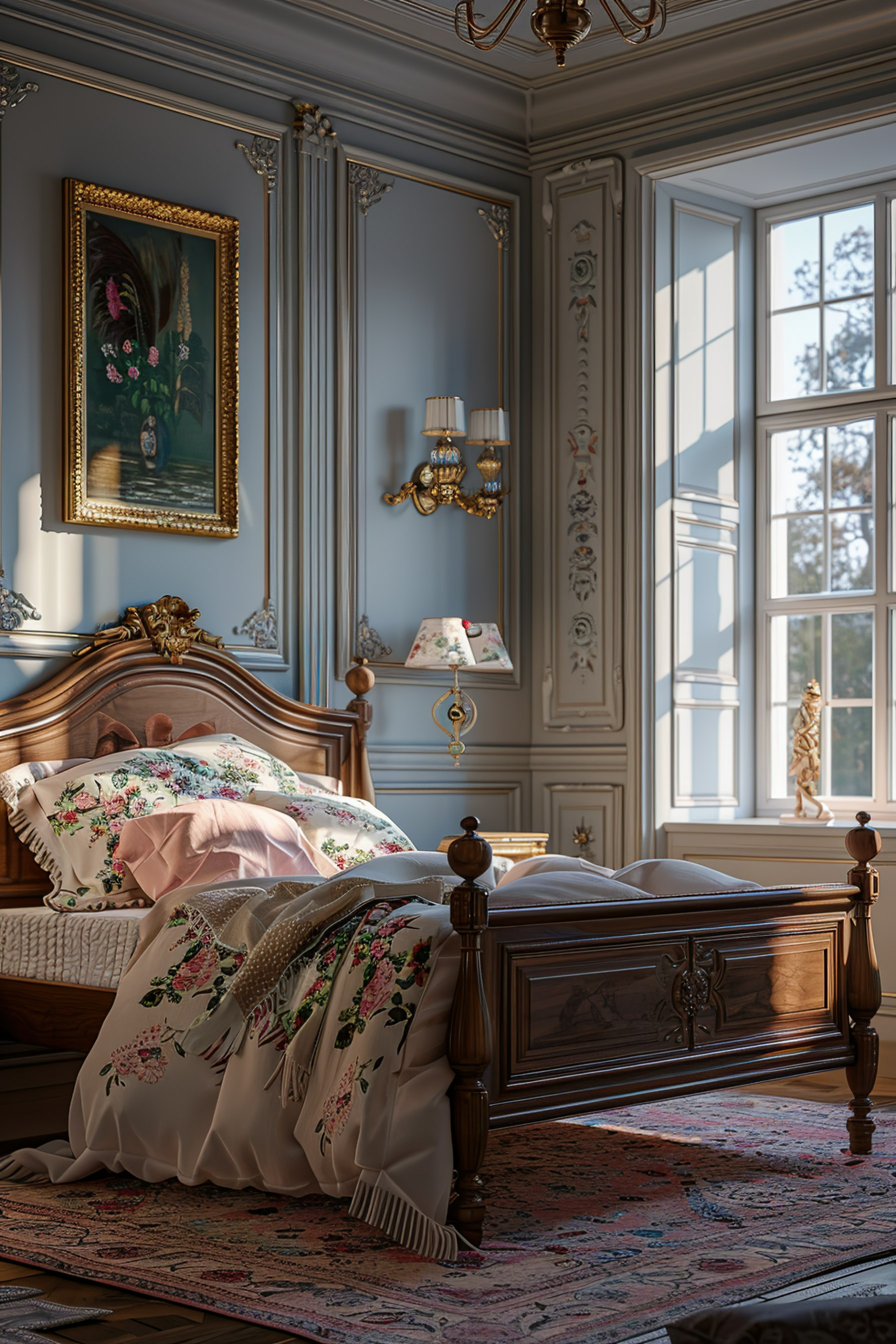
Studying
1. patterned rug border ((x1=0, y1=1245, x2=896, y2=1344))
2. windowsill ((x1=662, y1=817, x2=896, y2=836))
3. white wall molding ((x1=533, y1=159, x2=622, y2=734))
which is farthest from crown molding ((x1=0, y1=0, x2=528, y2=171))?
patterned rug border ((x1=0, y1=1245, x2=896, y2=1344))

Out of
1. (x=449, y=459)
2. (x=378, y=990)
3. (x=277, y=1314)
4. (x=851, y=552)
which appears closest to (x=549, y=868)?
(x=378, y=990)

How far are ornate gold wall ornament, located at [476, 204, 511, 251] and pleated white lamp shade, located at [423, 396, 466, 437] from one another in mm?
864

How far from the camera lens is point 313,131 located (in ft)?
18.6

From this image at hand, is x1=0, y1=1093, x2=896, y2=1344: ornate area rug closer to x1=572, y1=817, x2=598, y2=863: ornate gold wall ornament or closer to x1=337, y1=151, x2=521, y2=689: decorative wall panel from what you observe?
x1=572, y1=817, x2=598, y2=863: ornate gold wall ornament

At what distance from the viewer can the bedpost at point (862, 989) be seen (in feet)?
13.0

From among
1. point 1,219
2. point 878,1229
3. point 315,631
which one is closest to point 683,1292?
point 878,1229

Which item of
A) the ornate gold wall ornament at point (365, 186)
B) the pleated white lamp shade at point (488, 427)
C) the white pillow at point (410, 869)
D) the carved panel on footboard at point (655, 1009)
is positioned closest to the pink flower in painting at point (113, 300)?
the ornate gold wall ornament at point (365, 186)

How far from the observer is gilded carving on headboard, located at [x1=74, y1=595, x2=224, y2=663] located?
4.95 m

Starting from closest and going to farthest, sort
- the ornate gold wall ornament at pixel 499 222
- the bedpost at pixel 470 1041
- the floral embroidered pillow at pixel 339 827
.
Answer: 1. the bedpost at pixel 470 1041
2. the floral embroidered pillow at pixel 339 827
3. the ornate gold wall ornament at pixel 499 222

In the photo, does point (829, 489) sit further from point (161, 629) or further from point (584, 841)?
point (161, 629)

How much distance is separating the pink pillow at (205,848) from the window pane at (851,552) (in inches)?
114

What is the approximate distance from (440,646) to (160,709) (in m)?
1.14

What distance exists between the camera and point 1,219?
476 centimetres

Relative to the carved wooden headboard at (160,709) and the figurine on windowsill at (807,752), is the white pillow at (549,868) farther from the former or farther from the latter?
the figurine on windowsill at (807,752)
